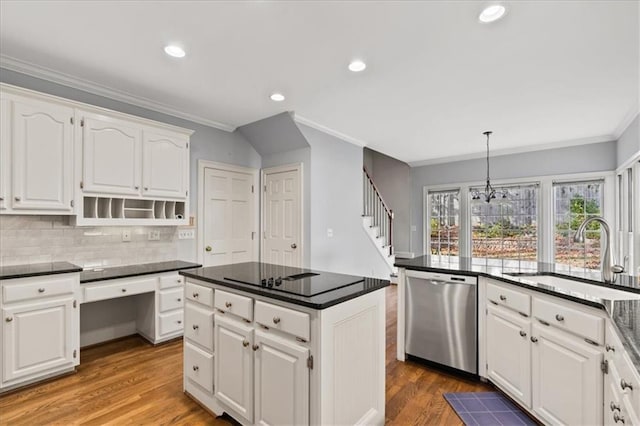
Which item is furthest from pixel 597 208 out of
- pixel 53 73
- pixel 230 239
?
pixel 53 73

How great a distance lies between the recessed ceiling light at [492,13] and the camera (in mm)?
1950

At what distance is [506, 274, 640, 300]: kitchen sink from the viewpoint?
75.0 inches

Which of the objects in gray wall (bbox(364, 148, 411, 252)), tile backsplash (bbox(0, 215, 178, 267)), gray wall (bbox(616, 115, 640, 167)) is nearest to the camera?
tile backsplash (bbox(0, 215, 178, 267))

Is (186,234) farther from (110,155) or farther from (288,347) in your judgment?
(288,347)

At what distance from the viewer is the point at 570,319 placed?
178 cm

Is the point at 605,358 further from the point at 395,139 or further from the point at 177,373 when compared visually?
the point at 395,139

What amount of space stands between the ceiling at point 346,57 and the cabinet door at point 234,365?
6.78 ft

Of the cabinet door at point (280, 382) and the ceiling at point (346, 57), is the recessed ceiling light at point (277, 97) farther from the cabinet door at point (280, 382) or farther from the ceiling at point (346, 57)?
the cabinet door at point (280, 382)

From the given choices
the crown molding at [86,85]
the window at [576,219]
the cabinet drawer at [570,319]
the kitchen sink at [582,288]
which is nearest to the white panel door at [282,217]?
the crown molding at [86,85]

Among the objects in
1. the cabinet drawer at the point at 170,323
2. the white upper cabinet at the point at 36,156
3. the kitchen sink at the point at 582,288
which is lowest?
the cabinet drawer at the point at 170,323

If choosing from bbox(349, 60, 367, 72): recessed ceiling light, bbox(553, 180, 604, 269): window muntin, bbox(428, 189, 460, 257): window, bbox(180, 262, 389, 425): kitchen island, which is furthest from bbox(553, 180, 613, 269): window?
bbox(180, 262, 389, 425): kitchen island

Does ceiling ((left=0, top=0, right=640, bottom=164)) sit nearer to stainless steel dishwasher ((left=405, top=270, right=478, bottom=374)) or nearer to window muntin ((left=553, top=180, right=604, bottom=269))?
window muntin ((left=553, top=180, right=604, bottom=269))

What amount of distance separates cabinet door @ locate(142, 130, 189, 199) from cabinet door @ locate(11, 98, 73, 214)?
0.65 metres

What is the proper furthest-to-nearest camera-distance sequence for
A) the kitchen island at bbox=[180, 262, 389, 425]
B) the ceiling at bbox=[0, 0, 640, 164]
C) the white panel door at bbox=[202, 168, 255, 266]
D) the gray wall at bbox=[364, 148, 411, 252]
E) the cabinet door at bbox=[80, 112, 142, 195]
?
the gray wall at bbox=[364, 148, 411, 252], the white panel door at bbox=[202, 168, 255, 266], the cabinet door at bbox=[80, 112, 142, 195], the ceiling at bbox=[0, 0, 640, 164], the kitchen island at bbox=[180, 262, 389, 425]
